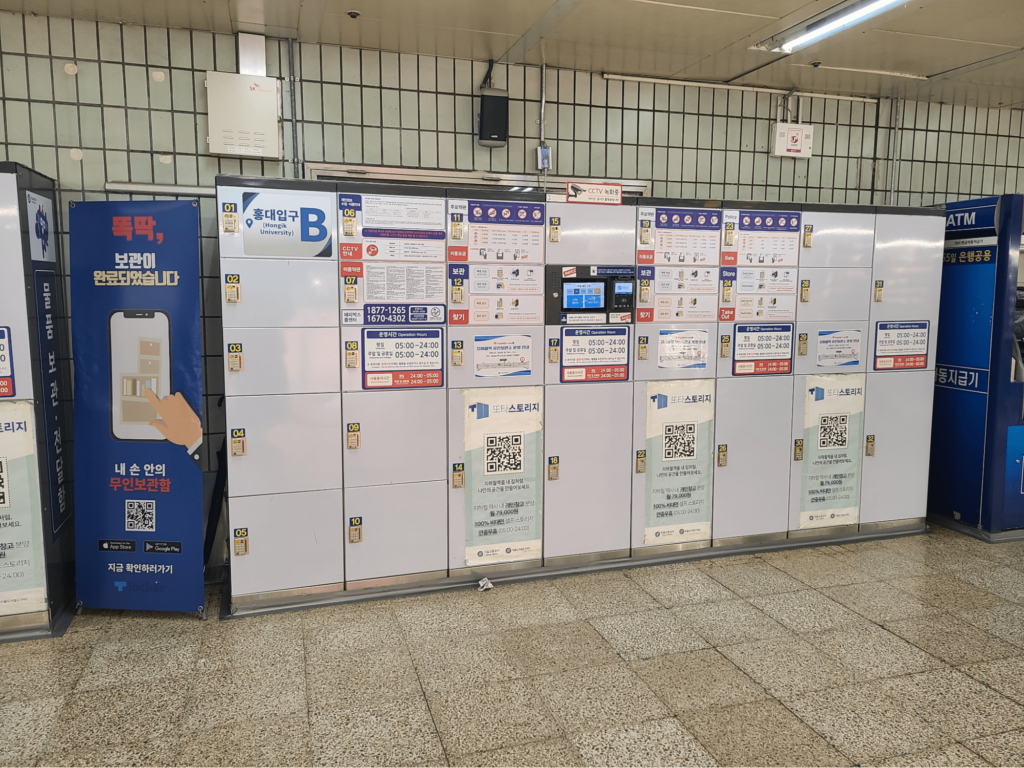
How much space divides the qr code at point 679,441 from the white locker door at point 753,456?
17cm

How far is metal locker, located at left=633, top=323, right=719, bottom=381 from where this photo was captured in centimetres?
407

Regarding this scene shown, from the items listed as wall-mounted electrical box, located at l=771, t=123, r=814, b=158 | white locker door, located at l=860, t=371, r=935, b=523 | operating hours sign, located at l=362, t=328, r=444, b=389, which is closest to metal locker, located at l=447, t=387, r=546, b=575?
operating hours sign, located at l=362, t=328, r=444, b=389

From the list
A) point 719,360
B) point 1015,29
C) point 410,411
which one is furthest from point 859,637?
point 1015,29

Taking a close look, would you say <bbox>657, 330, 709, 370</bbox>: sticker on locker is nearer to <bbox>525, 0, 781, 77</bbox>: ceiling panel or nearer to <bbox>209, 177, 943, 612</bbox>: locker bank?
<bbox>209, 177, 943, 612</bbox>: locker bank

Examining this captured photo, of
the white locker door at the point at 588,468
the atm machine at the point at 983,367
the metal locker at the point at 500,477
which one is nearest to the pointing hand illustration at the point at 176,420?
the metal locker at the point at 500,477

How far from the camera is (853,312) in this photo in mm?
4406

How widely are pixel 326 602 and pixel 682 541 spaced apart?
6.94 ft

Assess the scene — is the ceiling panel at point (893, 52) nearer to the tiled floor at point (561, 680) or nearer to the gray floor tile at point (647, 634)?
the tiled floor at point (561, 680)

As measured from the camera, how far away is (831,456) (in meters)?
4.48

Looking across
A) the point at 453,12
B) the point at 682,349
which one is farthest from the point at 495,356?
the point at 453,12

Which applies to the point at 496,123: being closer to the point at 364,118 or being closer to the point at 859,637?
the point at 364,118

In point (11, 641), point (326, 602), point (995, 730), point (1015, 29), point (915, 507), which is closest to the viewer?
point (995, 730)

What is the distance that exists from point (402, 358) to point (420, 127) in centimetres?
155

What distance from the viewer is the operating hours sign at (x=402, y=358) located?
11.8ft
